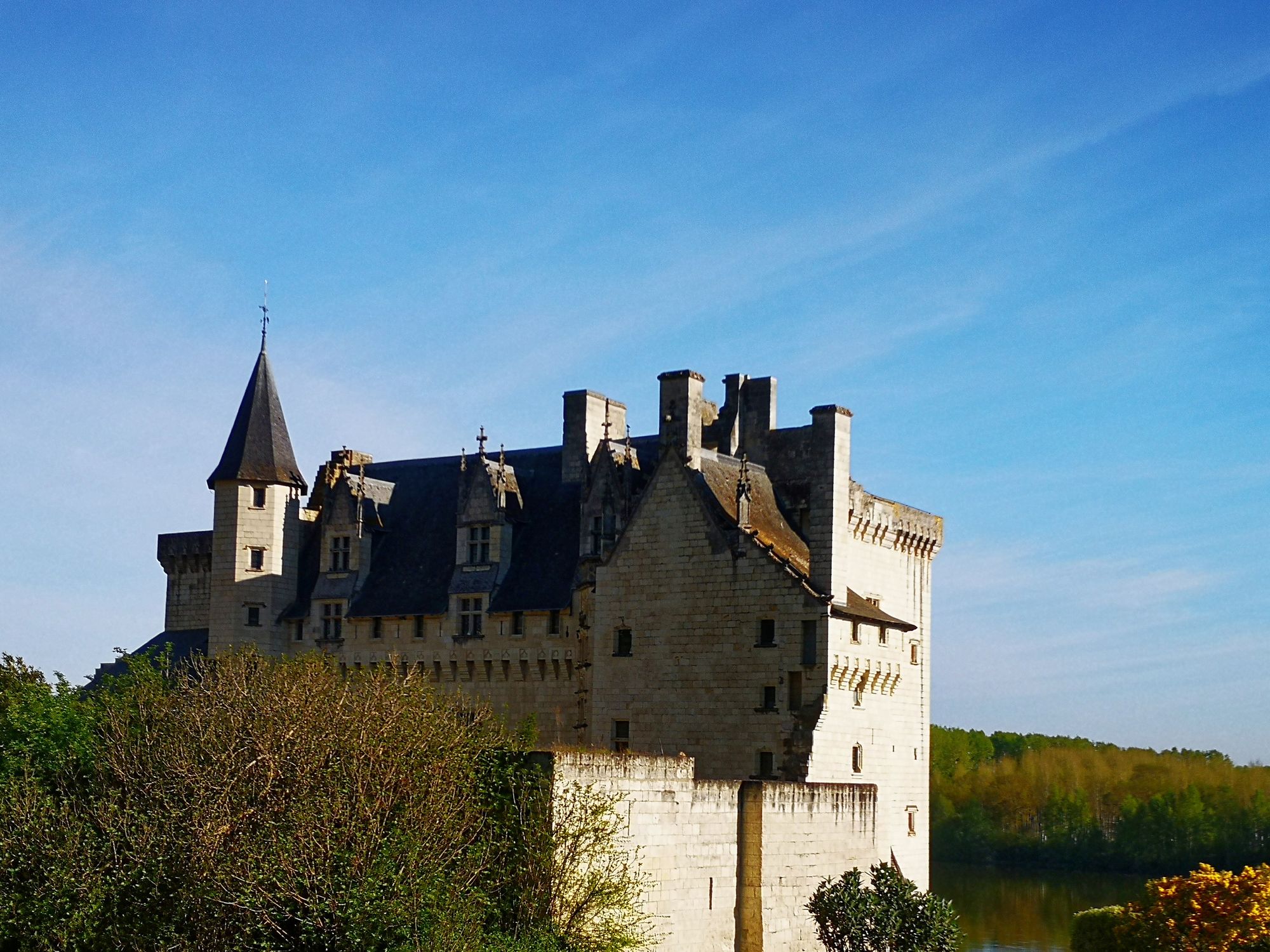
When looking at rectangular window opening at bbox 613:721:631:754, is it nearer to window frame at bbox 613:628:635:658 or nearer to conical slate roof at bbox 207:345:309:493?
window frame at bbox 613:628:635:658

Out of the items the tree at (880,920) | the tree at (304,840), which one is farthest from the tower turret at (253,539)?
the tree at (880,920)

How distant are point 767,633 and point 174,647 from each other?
19999 mm

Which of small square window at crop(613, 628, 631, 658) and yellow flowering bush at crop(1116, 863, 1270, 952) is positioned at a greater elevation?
small square window at crop(613, 628, 631, 658)

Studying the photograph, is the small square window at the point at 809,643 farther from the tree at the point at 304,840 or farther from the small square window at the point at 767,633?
the tree at the point at 304,840

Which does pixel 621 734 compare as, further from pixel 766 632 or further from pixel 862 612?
pixel 862 612

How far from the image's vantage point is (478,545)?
44438mm

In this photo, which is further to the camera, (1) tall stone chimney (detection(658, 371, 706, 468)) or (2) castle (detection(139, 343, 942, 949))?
(1) tall stone chimney (detection(658, 371, 706, 468))

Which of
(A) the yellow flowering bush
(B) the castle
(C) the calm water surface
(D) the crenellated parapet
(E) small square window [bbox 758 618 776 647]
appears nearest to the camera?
(A) the yellow flowering bush

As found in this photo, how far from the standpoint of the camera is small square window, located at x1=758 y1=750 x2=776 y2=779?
121 feet

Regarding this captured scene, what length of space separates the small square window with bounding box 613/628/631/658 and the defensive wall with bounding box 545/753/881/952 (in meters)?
6.57

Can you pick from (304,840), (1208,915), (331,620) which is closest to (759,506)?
(331,620)

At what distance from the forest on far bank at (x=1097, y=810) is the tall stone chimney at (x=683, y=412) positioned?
149ft

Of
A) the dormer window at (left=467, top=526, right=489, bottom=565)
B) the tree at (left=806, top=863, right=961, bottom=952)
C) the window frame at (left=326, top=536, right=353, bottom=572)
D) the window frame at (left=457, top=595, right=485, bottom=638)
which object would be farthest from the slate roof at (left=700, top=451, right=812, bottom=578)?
the window frame at (left=326, top=536, right=353, bottom=572)

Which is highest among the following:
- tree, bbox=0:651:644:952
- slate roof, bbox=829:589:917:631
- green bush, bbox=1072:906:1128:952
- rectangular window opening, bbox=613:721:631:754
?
slate roof, bbox=829:589:917:631
